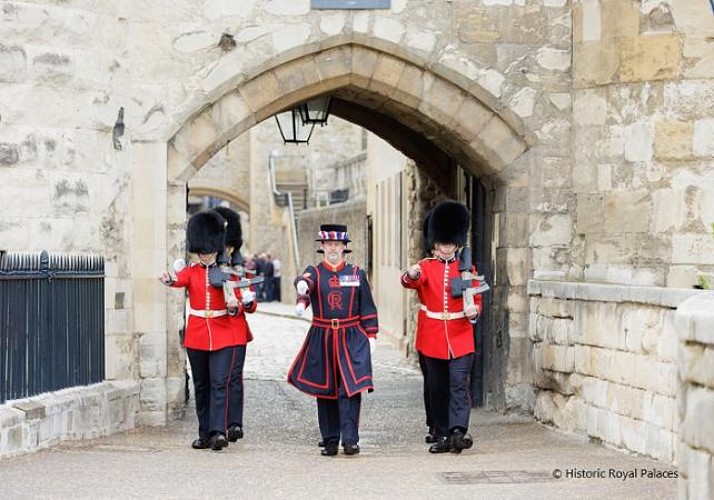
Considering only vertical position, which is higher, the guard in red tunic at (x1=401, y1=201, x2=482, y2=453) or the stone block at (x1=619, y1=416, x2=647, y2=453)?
the guard in red tunic at (x1=401, y1=201, x2=482, y2=453)

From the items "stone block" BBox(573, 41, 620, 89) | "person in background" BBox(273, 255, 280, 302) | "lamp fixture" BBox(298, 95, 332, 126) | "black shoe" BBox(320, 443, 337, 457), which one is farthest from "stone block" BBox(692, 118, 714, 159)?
"person in background" BBox(273, 255, 280, 302)

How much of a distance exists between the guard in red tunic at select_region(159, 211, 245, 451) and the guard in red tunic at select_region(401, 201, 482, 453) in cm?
117

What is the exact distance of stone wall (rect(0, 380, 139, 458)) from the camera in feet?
27.7

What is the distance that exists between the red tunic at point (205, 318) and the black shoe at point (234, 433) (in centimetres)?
55

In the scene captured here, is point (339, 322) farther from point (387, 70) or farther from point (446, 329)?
point (387, 70)

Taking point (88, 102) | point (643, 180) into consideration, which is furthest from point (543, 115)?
point (88, 102)

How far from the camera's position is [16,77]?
9570 millimetres

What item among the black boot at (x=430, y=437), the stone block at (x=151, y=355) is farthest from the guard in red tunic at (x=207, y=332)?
the black boot at (x=430, y=437)

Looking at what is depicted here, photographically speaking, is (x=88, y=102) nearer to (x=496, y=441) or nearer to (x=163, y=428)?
(x=163, y=428)

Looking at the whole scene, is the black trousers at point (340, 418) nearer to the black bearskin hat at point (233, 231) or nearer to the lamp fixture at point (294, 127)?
the black bearskin hat at point (233, 231)

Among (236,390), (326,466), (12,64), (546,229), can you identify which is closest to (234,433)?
(236,390)

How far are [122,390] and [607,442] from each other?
3.29 m

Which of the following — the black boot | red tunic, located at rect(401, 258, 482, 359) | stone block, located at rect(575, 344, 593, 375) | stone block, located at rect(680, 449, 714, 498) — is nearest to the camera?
stone block, located at rect(680, 449, 714, 498)

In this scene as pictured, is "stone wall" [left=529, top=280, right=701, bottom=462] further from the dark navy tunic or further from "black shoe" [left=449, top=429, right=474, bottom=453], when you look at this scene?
the dark navy tunic
